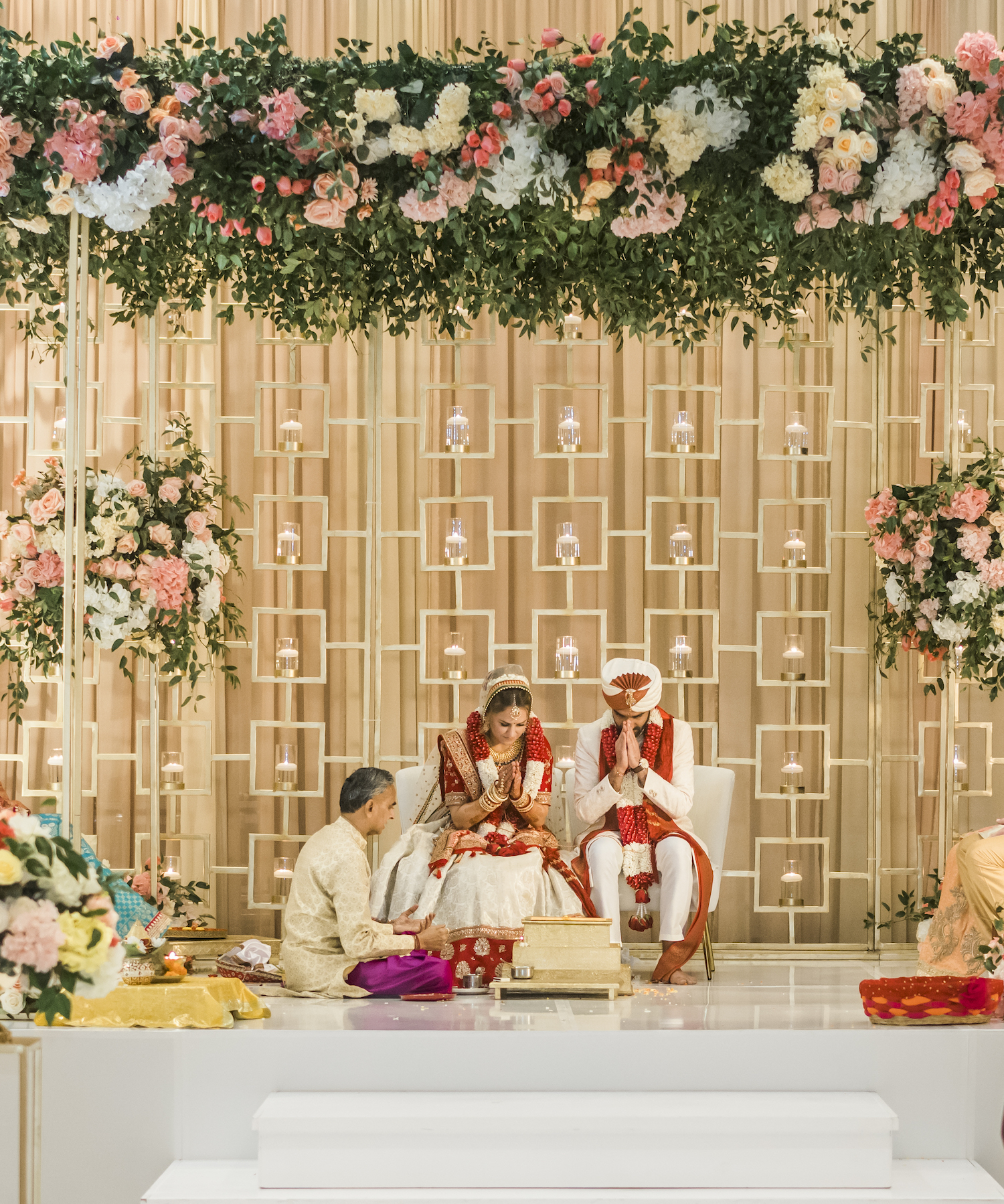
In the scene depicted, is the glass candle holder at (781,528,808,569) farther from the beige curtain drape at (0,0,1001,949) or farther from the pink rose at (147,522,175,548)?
the pink rose at (147,522,175,548)

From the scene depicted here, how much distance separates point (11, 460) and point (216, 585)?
65.4 inches

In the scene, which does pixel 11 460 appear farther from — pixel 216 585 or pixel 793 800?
pixel 793 800

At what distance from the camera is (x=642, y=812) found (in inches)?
219

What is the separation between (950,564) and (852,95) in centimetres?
218

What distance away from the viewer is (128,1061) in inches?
163

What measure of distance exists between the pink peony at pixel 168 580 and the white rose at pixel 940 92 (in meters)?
3.34

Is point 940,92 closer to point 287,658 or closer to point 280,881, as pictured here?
point 287,658

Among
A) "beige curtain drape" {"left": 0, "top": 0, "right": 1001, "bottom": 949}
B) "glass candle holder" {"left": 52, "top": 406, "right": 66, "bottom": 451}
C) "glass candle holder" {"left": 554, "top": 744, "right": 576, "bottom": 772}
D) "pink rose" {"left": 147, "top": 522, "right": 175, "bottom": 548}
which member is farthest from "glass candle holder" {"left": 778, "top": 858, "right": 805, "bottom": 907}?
"glass candle holder" {"left": 52, "top": 406, "right": 66, "bottom": 451}

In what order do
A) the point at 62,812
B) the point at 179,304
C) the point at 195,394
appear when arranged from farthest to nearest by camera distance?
the point at 195,394 → the point at 179,304 → the point at 62,812

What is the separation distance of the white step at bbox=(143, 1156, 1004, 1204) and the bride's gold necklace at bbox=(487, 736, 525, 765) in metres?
1.97

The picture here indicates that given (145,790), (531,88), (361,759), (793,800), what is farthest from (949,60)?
(145,790)

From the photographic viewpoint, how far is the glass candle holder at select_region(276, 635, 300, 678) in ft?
20.7

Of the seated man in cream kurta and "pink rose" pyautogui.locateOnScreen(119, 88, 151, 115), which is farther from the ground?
"pink rose" pyautogui.locateOnScreen(119, 88, 151, 115)

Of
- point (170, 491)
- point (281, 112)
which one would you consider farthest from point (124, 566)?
point (281, 112)
